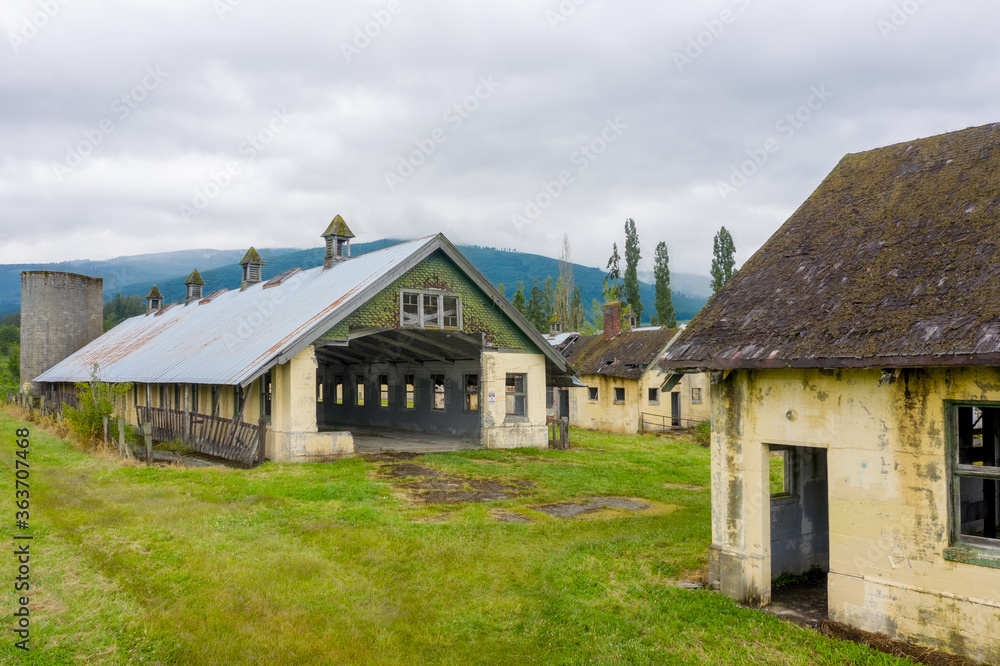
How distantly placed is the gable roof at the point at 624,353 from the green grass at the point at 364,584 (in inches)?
762

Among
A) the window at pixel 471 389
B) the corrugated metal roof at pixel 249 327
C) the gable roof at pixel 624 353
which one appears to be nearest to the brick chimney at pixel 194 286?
the corrugated metal roof at pixel 249 327

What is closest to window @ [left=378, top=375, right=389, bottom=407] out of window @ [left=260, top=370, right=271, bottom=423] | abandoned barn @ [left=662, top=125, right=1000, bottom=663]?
window @ [left=260, top=370, right=271, bottom=423]

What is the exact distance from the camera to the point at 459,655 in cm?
A: 699

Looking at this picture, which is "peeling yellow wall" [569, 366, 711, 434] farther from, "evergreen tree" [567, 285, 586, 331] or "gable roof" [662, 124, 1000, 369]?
"evergreen tree" [567, 285, 586, 331]

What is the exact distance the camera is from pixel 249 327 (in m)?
25.3

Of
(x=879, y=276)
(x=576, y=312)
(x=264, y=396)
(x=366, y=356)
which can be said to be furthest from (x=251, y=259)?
(x=576, y=312)

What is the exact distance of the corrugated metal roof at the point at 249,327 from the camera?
19984mm

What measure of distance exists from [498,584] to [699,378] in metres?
26.5

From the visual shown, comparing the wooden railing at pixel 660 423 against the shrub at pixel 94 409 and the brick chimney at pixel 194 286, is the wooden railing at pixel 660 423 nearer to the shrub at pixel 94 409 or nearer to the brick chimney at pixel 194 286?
the shrub at pixel 94 409

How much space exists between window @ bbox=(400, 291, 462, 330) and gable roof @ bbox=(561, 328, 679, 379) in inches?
536

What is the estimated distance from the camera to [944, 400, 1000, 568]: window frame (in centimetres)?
666

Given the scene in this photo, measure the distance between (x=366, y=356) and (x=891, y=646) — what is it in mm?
27428

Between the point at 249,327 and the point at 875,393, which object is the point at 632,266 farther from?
the point at 875,393

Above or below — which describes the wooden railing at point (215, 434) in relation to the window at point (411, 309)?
below
